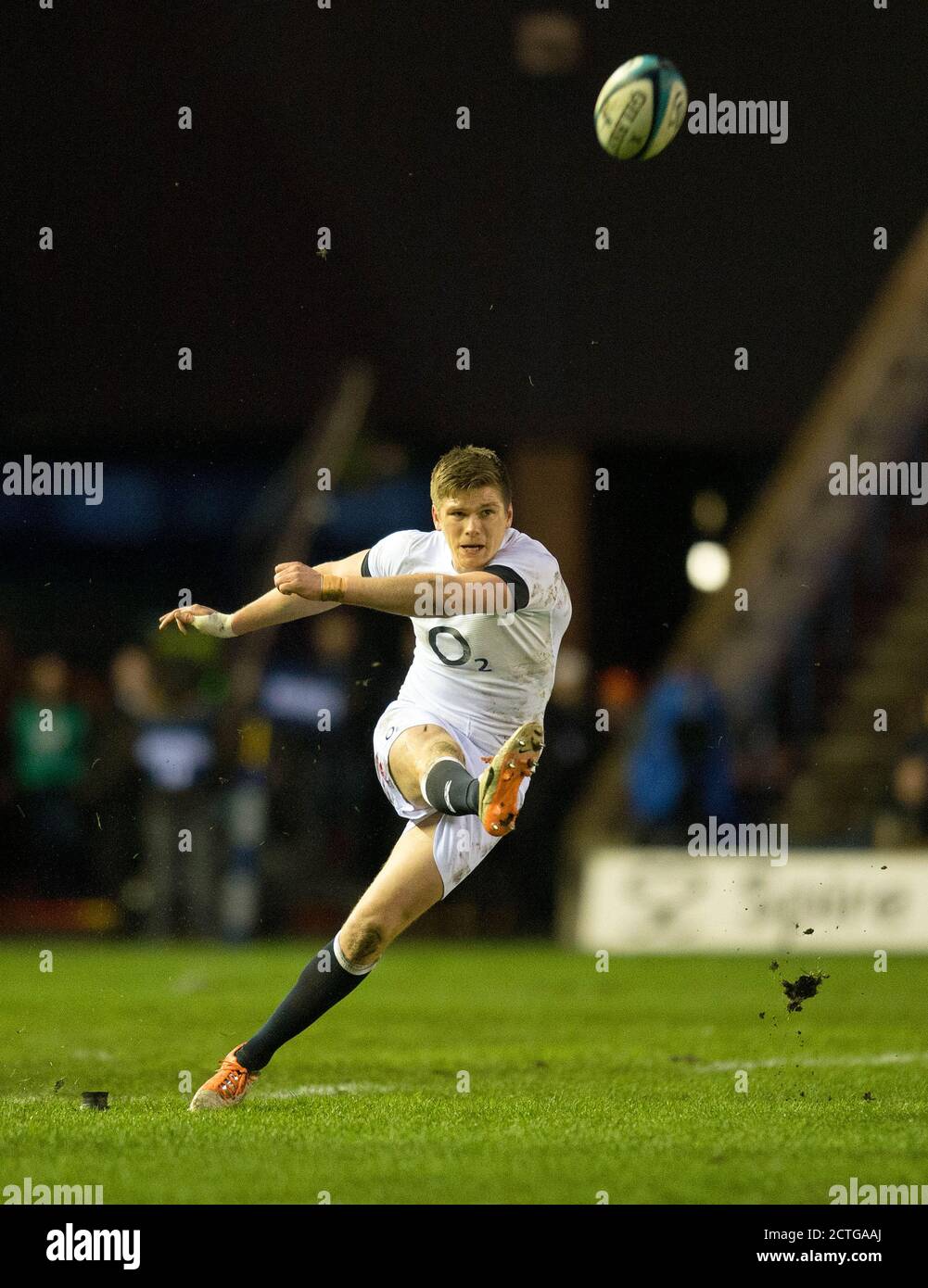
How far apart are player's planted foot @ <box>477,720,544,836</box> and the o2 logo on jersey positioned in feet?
2.39

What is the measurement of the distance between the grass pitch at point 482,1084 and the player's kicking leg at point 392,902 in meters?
0.20

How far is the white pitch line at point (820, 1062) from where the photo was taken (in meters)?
8.48

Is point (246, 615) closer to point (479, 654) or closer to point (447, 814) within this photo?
point (479, 654)

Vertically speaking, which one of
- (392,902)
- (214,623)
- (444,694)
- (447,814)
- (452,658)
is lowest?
(392,902)

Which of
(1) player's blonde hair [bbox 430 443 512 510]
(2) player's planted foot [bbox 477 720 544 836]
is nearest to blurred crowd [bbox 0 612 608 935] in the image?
(1) player's blonde hair [bbox 430 443 512 510]

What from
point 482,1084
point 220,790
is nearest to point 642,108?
point 482,1084

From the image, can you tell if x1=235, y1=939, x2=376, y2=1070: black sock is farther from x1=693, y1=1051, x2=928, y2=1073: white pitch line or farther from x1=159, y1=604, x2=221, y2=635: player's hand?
x1=693, y1=1051, x2=928, y2=1073: white pitch line

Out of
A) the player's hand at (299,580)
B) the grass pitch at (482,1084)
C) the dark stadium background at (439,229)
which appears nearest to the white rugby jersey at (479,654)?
the player's hand at (299,580)

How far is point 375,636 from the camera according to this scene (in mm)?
18453

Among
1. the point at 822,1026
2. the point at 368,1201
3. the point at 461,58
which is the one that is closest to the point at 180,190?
the point at 461,58

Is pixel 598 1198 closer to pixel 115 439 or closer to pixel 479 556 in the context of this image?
pixel 479 556

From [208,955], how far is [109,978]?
6.69 feet

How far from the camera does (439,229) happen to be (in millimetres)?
17688

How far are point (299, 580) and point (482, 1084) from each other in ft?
8.49
